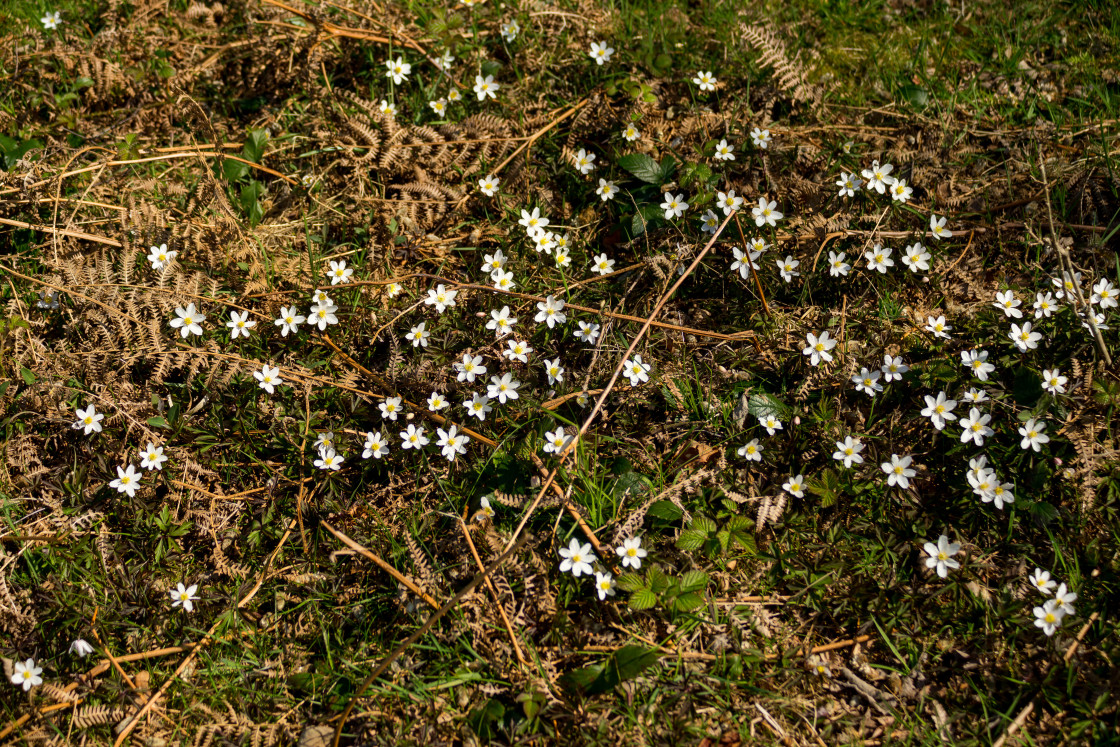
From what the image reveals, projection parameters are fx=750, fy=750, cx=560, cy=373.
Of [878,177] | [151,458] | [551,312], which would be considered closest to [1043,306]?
[878,177]

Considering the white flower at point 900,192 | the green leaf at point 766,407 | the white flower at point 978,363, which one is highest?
the white flower at point 900,192

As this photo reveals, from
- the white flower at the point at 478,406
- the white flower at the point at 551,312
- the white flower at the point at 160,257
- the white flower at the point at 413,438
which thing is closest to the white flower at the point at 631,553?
the white flower at the point at 478,406

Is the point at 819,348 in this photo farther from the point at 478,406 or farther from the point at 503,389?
the point at 478,406

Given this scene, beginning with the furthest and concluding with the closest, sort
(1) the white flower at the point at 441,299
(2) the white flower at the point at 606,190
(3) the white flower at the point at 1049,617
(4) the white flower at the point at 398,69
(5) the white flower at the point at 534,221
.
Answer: (4) the white flower at the point at 398,69, (2) the white flower at the point at 606,190, (5) the white flower at the point at 534,221, (1) the white flower at the point at 441,299, (3) the white flower at the point at 1049,617

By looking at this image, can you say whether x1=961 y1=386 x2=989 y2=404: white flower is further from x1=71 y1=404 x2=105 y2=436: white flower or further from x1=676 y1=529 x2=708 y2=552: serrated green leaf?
x1=71 y1=404 x2=105 y2=436: white flower

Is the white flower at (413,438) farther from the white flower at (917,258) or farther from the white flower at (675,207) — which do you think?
the white flower at (917,258)

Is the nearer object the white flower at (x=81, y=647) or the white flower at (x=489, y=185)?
the white flower at (x=81, y=647)

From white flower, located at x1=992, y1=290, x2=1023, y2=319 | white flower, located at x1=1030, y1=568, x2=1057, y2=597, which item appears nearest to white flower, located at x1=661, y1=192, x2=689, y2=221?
white flower, located at x1=992, y1=290, x2=1023, y2=319

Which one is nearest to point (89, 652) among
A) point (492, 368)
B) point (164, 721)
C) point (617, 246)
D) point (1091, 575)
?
point (164, 721)
